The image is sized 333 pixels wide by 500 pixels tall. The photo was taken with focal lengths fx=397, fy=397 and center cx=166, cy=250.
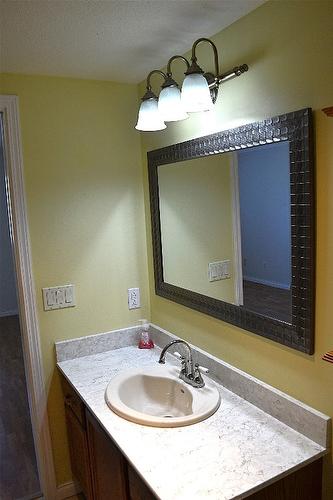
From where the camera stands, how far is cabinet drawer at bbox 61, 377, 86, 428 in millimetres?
1835

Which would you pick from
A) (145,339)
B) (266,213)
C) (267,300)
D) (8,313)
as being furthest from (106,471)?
(8,313)

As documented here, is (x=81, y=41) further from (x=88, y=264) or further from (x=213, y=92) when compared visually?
(x=88, y=264)

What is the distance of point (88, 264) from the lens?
2.13 m

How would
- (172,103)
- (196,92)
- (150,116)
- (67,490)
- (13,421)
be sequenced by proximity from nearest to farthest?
(196,92) < (172,103) < (150,116) < (67,490) < (13,421)

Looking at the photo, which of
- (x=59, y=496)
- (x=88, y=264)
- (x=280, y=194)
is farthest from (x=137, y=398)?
(x=280, y=194)

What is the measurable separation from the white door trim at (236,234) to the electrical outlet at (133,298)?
800 millimetres

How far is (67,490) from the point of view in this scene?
220cm

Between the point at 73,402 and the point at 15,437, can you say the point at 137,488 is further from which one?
the point at 15,437

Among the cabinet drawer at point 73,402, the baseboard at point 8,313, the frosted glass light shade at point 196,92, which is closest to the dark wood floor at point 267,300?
the frosted glass light shade at point 196,92

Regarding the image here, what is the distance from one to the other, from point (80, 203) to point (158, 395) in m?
1.03

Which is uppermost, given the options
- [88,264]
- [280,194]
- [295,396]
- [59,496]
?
[280,194]

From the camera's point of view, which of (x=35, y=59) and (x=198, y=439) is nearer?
(x=198, y=439)

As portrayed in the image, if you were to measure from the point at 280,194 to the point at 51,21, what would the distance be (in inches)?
38.8

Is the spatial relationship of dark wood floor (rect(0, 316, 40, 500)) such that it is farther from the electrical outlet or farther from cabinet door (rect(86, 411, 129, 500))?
the electrical outlet
